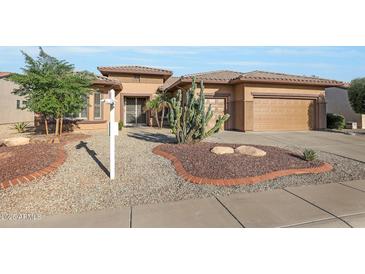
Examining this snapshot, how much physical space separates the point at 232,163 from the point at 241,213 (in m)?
2.42

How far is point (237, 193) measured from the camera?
16.8 ft

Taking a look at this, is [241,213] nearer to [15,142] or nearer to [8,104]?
[15,142]

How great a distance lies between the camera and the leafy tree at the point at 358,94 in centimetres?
1498

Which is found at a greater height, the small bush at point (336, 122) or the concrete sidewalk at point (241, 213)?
the small bush at point (336, 122)

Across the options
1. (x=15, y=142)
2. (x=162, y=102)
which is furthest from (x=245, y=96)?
(x=15, y=142)

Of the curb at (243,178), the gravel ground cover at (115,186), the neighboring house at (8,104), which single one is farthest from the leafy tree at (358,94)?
the neighboring house at (8,104)

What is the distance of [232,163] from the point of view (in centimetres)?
652

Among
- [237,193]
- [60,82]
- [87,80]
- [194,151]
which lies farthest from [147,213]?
[87,80]

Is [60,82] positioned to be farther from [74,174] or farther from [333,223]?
[333,223]

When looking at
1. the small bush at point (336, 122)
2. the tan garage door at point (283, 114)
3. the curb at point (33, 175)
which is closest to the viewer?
the curb at point (33, 175)

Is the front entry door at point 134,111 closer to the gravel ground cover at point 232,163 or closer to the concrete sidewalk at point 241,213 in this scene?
the gravel ground cover at point 232,163

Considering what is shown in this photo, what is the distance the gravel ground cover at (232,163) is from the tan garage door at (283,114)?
8.62 metres

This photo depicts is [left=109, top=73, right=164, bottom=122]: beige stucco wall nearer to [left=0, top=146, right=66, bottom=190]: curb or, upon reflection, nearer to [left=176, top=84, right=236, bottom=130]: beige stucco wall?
[left=176, top=84, right=236, bottom=130]: beige stucco wall

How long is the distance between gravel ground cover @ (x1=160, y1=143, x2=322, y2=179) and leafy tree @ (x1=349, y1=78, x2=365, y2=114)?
10780 mm
